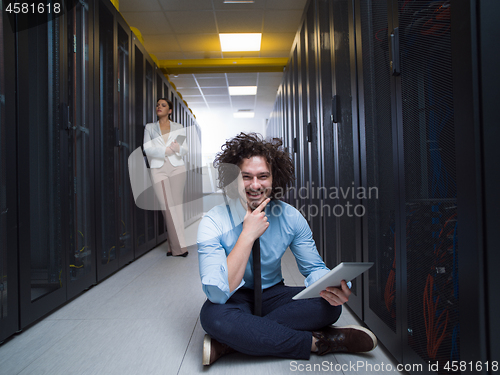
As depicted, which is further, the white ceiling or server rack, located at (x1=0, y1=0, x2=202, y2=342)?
the white ceiling

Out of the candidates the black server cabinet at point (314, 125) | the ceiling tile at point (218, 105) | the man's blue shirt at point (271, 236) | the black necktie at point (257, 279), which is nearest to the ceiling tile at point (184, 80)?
the ceiling tile at point (218, 105)

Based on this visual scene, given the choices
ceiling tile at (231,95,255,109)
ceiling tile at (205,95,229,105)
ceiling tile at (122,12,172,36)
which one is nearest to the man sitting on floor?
ceiling tile at (122,12,172,36)

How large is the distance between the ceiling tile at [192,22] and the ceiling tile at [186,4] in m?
0.10

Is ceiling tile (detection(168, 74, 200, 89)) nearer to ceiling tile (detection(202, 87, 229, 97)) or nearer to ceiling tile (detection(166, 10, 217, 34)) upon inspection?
ceiling tile (detection(202, 87, 229, 97))

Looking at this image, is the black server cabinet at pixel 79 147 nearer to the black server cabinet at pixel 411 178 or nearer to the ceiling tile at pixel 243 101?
the black server cabinet at pixel 411 178

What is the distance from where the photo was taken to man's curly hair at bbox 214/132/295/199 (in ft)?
4.34

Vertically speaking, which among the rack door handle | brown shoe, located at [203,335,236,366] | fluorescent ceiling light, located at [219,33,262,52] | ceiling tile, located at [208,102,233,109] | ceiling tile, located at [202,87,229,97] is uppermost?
ceiling tile, located at [208,102,233,109]

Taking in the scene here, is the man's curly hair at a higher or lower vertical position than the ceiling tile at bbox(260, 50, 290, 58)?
lower

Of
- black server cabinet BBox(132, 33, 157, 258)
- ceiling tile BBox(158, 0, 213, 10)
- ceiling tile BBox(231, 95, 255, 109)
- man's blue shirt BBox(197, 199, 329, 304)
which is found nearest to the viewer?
man's blue shirt BBox(197, 199, 329, 304)

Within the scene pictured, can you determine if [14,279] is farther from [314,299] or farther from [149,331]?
[314,299]

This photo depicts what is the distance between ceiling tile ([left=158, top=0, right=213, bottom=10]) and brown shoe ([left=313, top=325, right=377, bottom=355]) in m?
3.50

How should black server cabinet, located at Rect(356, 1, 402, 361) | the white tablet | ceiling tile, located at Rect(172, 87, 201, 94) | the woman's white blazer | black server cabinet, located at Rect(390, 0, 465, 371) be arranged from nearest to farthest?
black server cabinet, located at Rect(390, 0, 465, 371), the white tablet, black server cabinet, located at Rect(356, 1, 402, 361), the woman's white blazer, ceiling tile, located at Rect(172, 87, 201, 94)

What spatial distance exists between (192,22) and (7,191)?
3.29m

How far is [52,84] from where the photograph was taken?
5.71 ft
